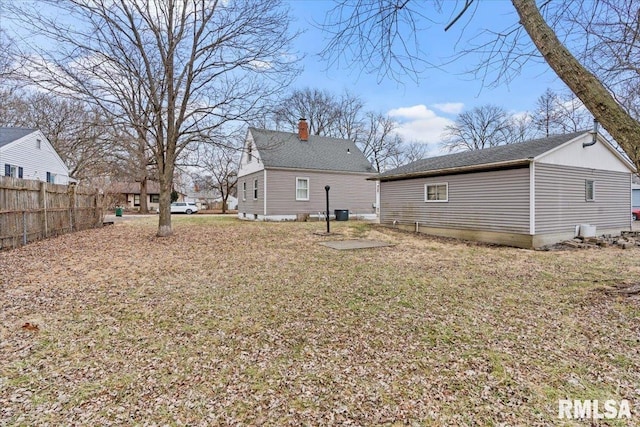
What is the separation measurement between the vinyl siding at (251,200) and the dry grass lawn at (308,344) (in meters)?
11.2

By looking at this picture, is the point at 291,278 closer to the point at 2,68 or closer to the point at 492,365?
the point at 492,365

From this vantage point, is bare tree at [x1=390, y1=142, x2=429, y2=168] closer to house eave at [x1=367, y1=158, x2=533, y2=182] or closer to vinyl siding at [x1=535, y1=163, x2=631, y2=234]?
house eave at [x1=367, y1=158, x2=533, y2=182]

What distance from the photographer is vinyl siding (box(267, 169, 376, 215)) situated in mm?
17484

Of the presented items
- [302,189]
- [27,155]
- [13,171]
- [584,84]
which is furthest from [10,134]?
[584,84]

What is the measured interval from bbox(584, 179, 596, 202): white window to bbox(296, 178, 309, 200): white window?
12.3 m

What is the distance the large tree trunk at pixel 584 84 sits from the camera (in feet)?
13.0

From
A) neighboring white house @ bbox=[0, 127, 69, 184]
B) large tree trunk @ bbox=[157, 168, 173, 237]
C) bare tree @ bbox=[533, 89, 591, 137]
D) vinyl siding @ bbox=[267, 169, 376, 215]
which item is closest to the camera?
bare tree @ bbox=[533, 89, 591, 137]

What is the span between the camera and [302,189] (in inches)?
720

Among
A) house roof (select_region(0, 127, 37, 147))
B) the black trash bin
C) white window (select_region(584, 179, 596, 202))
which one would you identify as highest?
house roof (select_region(0, 127, 37, 147))

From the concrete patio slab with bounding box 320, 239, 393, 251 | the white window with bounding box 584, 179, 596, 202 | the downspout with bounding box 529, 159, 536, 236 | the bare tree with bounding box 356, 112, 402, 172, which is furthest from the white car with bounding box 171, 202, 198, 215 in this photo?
the white window with bounding box 584, 179, 596, 202

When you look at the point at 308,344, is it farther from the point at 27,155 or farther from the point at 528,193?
the point at 27,155

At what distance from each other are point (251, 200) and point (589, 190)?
52.3 ft

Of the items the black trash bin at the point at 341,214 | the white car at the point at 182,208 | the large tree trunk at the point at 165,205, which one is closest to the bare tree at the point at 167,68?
the large tree trunk at the point at 165,205

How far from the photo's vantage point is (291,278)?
5957 millimetres
